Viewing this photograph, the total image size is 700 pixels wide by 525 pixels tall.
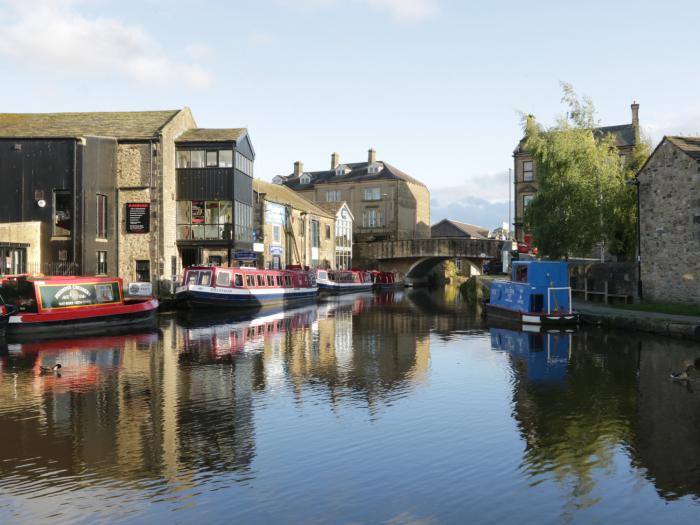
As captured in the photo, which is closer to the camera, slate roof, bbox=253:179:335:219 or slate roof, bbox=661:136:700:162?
slate roof, bbox=661:136:700:162

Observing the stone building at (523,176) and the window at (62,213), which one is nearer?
the window at (62,213)

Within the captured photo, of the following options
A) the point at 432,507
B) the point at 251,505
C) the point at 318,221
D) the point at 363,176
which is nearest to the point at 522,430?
the point at 432,507

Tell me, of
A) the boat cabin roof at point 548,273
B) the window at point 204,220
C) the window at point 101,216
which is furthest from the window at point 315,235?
the boat cabin roof at point 548,273

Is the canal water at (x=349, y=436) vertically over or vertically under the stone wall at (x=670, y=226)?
under

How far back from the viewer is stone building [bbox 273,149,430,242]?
7681cm

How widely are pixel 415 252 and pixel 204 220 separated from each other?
33865mm

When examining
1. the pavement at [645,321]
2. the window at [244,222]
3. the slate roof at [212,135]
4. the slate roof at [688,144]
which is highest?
the slate roof at [212,135]

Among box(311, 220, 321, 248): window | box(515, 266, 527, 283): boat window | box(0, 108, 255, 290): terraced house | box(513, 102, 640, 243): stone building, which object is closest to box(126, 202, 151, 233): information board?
box(0, 108, 255, 290): terraced house

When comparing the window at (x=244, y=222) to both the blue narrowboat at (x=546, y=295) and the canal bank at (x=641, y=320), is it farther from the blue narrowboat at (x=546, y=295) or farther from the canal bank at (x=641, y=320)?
the canal bank at (x=641, y=320)

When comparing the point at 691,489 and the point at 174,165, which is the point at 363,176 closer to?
the point at 174,165

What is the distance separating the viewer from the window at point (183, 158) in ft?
128

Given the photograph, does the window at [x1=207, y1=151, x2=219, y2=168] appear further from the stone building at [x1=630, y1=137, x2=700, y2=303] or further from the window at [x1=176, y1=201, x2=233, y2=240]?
the stone building at [x1=630, y1=137, x2=700, y2=303]

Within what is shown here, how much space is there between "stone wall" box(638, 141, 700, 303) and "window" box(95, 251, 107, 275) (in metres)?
27.4

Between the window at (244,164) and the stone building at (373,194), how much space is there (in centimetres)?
3558
